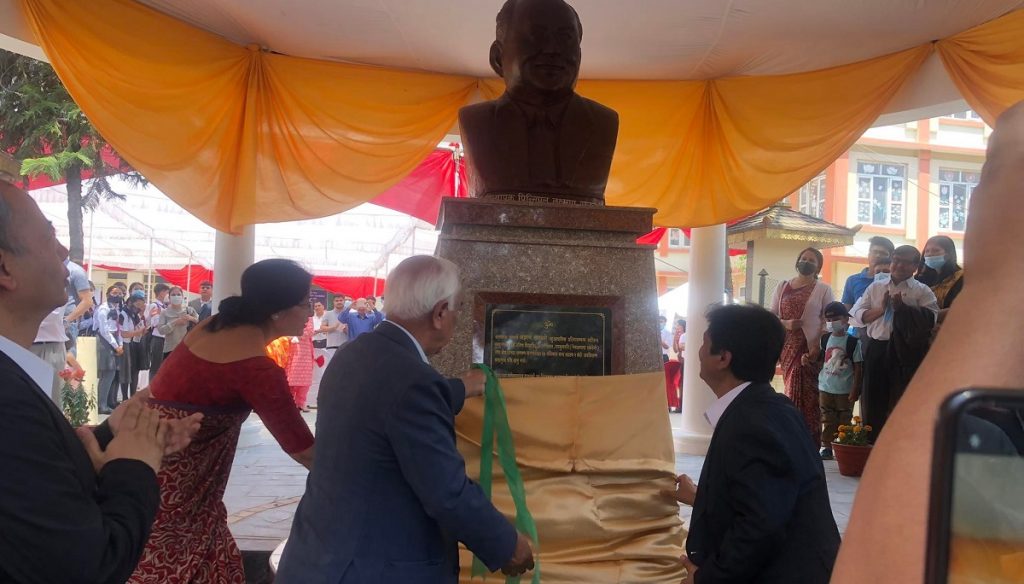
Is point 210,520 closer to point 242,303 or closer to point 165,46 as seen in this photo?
point 242,303

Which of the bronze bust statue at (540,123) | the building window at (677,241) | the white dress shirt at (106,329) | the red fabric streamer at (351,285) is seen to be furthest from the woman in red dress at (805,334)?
the building window at (677,241)

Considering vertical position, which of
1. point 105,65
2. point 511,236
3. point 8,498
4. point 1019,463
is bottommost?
point 8,498

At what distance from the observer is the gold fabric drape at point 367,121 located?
573 centimetres

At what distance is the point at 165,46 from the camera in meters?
5.90

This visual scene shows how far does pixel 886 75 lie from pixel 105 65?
19.9 feet

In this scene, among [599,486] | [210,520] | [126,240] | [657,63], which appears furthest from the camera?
[126,240]

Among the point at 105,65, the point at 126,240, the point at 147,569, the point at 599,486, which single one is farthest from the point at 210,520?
the point at 126,240

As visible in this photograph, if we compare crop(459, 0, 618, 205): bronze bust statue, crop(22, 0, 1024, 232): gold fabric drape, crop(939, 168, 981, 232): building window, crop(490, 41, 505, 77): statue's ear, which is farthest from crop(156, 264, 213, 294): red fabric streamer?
crop(939, 168, 981, 232): building window

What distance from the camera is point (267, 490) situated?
552 centimetres

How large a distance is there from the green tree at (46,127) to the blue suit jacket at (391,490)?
40.7 feet

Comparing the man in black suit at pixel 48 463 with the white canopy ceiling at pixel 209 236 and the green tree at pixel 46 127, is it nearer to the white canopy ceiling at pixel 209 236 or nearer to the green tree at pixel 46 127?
the white canopy ceiling at pixel 209 236

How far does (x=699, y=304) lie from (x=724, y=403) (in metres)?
4.92

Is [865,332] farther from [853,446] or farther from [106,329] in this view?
[106,329]

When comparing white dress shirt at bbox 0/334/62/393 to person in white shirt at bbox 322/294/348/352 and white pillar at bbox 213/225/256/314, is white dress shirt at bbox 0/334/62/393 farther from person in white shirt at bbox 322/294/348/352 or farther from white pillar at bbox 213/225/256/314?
person in white shirt at bbox 322/294/348/352
